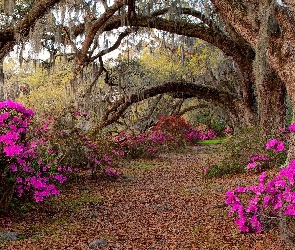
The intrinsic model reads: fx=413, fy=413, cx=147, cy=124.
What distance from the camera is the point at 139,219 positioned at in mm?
5859

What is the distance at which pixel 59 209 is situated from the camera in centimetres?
630

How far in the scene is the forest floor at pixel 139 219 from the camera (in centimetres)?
466

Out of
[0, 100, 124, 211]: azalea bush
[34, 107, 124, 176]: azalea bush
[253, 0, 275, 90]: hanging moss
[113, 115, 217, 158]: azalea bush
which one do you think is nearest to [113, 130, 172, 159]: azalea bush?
[113, 115, 217, 158]: azalea bush

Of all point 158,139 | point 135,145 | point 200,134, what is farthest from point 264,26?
point 200,134

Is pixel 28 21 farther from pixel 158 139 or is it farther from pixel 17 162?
pixel 158 139

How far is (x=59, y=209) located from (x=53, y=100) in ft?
58.1

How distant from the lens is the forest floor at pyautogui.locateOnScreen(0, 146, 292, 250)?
4.66 m

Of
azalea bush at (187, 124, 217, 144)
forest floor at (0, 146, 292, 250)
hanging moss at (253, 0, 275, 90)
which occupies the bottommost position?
azalea bush at (187, 124, 217, 144)

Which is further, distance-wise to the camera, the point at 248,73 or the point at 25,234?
the point at 248,73

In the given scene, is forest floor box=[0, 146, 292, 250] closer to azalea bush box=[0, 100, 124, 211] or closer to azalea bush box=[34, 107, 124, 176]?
azalea bush box=[0, 100, 124, 211]

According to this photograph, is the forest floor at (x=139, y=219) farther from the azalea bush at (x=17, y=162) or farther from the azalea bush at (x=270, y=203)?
the azalea bush at (x=17, y=162)

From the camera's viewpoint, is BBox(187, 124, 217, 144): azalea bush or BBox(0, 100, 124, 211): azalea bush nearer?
BBox(0, 100, 124, 211): azalea bush

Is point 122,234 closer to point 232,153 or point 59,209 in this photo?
point 59,209

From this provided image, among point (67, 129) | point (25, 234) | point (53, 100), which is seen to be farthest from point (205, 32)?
point (53, 100)
